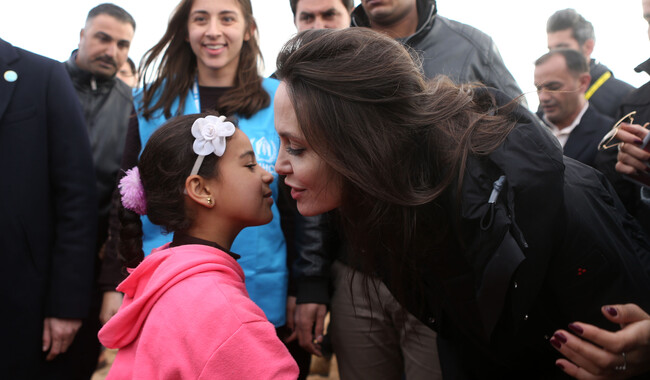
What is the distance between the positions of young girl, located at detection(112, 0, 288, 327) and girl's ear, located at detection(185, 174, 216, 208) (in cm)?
45

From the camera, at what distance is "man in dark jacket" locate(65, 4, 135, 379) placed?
275 centimetres

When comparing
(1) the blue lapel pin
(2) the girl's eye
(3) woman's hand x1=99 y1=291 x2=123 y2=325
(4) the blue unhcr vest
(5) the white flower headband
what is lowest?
(3) woman's hand x1=99 y1=291 x2=123 y2=325

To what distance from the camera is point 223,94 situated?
8.57 ft

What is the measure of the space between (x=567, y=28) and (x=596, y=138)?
5.75ft

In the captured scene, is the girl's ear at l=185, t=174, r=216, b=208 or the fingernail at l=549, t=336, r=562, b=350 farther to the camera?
the girl's ear at l=185, t=174, r=216, b=208

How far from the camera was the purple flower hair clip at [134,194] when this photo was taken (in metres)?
2.00

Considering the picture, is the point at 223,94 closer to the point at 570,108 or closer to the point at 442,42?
the point at 442,42

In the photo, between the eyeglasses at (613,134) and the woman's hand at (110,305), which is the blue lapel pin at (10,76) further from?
the eyeglasses at (613,134)

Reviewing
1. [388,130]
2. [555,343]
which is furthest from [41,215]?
[555,343]

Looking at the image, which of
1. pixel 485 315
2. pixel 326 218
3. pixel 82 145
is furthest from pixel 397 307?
pixel 82 145

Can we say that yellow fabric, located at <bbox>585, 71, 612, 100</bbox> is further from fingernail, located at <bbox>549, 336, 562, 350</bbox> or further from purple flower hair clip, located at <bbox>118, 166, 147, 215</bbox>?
purple flower hair clip, located at <bbox>118, 166, 147, 215</bbox>

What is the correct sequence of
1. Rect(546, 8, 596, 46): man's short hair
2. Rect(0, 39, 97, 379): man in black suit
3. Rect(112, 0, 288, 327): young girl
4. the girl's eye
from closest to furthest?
the girl's eye → Rect(0, 39, 97, 379): man in black suit → Rect(112, 0, 288, 327): young girl → Rect(546, 8, 596, 46): man's short hair

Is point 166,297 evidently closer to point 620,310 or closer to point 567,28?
point 620,310

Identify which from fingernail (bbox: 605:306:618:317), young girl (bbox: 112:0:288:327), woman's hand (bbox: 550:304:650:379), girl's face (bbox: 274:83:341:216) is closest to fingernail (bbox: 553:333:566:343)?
woman's hand (bbox: 550:304:650:379)
